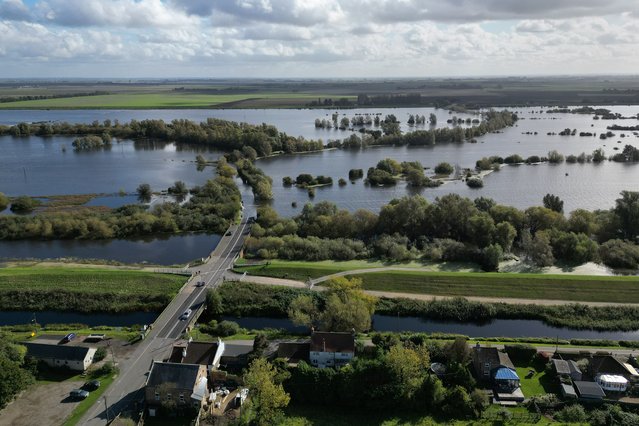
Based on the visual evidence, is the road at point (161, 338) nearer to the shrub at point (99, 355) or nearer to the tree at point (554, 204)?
the shrub at point (99, 355)

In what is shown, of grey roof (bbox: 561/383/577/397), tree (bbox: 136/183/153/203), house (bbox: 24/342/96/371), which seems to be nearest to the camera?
grey roof (bbox: 561/383/577/397)

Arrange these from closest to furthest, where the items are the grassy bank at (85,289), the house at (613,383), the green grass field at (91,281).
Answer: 1. the house at (613,383)
2. the grassy bank at (85,289)
3. the green grass field at (91,281)

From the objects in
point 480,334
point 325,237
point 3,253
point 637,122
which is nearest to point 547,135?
point 637,122

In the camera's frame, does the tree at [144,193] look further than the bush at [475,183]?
No

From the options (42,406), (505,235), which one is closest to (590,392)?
(505,235)

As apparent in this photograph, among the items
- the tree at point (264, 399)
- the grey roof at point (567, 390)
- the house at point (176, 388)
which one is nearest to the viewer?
the tree at point (264, 399)

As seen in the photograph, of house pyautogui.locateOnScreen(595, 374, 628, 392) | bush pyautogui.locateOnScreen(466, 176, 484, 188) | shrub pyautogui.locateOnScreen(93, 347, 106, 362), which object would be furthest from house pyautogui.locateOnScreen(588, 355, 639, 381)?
bush pyautogui.locateOnScreen(466, 176, 484, 188)

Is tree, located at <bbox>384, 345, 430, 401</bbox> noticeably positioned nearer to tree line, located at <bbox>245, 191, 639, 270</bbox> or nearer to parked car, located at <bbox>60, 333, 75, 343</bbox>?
tree line, located at <bbox>245, 191, 639, 270</bbox>

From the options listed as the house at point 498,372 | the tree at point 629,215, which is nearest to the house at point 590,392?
the house at point 498,372

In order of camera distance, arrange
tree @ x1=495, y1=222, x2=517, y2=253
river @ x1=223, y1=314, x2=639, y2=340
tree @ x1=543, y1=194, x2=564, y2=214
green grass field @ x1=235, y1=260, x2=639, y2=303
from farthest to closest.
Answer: tree @ x1=543, y1=194, x2=564, y2=214
tree @ x1=495, y1=222, x2=517, y2=253
green grass field @ x1=235, y1=260, x2=639, y2=303
river @ x1=223, y1=314, x2=639, y2=340
